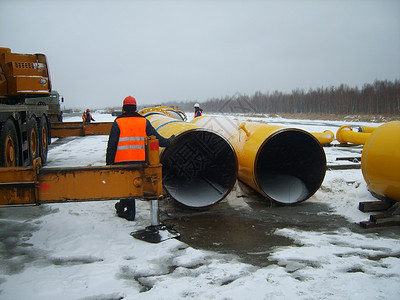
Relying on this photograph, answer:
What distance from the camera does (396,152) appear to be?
15.6 ft

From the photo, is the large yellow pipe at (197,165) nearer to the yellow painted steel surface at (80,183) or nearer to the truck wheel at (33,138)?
the yellow painted steel surface at (80,183)

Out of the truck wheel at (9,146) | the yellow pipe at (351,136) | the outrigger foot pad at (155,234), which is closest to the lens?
the outrigger foot pad at (155,234)

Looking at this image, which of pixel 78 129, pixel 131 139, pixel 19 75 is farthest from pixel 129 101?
pixel 78 129

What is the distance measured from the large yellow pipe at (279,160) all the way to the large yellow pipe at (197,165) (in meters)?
0.38

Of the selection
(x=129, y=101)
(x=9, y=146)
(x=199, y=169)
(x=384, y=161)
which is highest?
(x=129, y=101)

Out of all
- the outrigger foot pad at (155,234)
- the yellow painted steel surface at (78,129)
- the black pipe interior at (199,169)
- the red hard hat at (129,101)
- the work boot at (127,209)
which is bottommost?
the outrigger foot pad at (155,234)

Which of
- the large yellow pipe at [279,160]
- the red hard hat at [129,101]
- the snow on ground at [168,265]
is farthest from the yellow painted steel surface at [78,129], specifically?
the red hard hat at [129,101]

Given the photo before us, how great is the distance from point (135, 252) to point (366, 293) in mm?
2290

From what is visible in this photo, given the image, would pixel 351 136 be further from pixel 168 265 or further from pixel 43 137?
pixel 168 265

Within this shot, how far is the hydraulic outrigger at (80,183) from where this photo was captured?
11.5ft

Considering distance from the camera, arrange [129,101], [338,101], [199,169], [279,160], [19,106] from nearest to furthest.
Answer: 1. [129,101]
2. [199,169]
3. [279,160]
4. [19,106]
5. [338,101]

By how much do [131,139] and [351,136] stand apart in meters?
10.9

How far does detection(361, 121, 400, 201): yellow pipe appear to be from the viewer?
481 cm

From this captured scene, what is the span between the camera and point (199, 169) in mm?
6684
